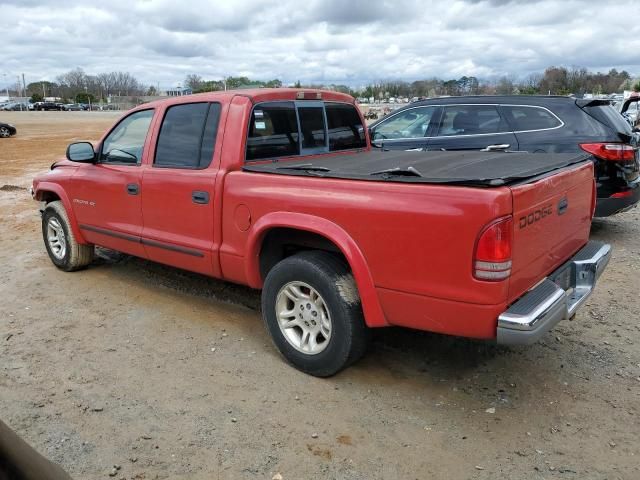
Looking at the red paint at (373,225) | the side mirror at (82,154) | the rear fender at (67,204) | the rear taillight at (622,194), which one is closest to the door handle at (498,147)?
the rear taillight at (622,194)

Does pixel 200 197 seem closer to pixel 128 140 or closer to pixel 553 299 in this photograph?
pixel 128 140

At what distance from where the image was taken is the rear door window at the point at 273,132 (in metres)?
4.23

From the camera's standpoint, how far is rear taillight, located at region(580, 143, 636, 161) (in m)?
6.64

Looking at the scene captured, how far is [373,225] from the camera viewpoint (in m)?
3.19

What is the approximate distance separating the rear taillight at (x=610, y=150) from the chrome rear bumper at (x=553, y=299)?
3052 mm

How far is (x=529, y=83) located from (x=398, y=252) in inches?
2485

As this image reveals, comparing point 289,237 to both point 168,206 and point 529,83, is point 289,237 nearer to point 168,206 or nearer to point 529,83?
point 168,206

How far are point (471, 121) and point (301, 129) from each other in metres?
3.63

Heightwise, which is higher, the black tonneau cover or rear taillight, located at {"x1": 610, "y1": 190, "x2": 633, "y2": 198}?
the black tonneau cover

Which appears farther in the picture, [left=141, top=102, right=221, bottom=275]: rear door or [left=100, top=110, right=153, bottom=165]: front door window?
[left=100, top=110, right=153, bottom=165]: front door window

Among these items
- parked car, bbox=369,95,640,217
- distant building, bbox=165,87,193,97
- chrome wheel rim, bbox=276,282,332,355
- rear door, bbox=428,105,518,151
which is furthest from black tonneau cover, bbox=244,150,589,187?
rear door, bbox=428,105,518,151

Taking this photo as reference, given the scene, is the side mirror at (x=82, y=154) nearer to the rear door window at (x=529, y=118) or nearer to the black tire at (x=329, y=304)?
the black tire at (x=329, y=304)

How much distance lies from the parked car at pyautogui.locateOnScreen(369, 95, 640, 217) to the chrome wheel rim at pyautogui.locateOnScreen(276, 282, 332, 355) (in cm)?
374

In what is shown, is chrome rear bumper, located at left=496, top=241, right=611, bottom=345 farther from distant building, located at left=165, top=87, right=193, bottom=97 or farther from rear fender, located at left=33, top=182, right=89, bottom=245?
rear fender, located at left=33, top=182, right=89, bottom=245
